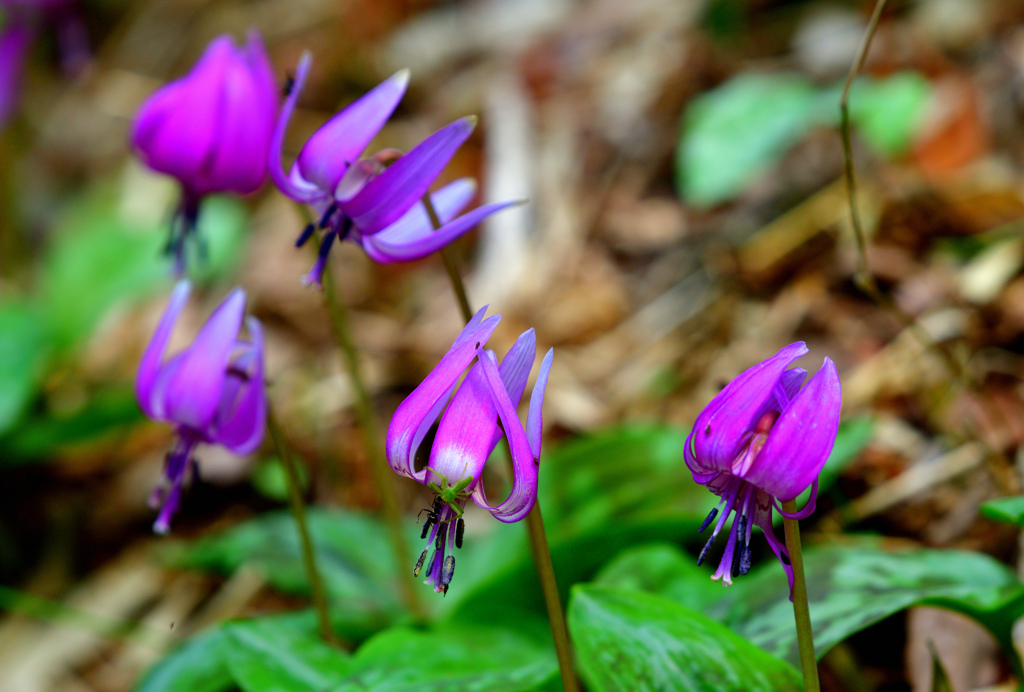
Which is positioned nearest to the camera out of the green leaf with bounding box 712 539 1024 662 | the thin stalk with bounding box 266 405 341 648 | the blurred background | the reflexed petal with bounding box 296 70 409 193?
the green leaf with bounding box 712 539 1024 662

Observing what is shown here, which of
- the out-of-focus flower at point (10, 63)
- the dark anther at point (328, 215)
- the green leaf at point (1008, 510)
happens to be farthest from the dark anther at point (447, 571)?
the out-of-focus flower at point (10, 63)

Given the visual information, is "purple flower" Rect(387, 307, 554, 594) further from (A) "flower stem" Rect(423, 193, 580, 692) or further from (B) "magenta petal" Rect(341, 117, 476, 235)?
(B) "magenta petal" Rect(341, 117, 476, 235)

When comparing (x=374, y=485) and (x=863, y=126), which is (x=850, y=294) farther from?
(x=374, y=485)

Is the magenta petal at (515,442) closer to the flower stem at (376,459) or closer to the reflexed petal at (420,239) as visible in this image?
the reflexed petal at (420,239)

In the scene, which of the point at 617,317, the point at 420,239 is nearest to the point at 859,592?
the point at 420,239

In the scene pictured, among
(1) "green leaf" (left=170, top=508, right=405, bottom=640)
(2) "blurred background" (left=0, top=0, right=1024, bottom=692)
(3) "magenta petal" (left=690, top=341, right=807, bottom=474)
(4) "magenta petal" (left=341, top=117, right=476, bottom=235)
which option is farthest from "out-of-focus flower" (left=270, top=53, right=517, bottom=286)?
(1) "green leaf" (left=170, top=508, right=405, bottom=640)

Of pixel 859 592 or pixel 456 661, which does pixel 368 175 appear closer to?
pixel 456 661
